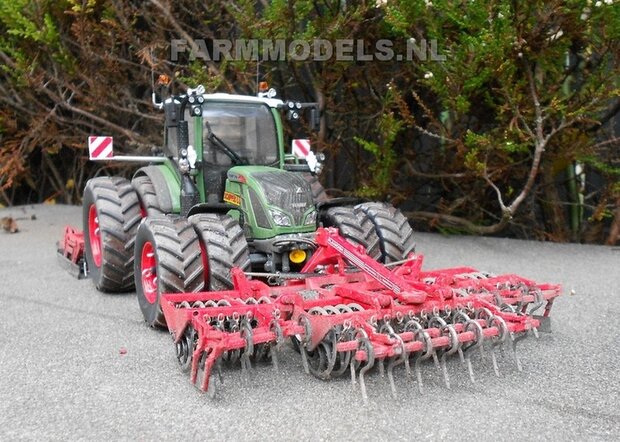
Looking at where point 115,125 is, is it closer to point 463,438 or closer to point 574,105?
point 574,105

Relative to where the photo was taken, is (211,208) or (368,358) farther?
(211,208)

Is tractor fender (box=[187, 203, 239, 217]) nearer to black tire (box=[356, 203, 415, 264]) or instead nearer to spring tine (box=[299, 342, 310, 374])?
black tire (box=[356, 203, 415, 264])

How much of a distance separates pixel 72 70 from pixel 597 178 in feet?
25.8

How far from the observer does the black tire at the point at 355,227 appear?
5438 mm

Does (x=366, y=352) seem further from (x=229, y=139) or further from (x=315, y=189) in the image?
(x=315, y=189)

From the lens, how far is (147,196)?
615cm

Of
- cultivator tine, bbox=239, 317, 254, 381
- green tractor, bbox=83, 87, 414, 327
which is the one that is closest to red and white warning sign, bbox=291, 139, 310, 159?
green tractor, bbox=83, 87, 414, 327

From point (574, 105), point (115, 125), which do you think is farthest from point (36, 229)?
point (574, 105)

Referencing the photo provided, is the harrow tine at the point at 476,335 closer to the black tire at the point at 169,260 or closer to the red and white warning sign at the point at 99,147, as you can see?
the black tire at the point at 169,260

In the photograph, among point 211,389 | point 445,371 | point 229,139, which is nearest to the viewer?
point 211,389

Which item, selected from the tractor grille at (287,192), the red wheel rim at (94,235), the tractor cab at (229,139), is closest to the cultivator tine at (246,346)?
the tractor grille at (287,192)

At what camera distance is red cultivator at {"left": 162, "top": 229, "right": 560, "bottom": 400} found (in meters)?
3.72

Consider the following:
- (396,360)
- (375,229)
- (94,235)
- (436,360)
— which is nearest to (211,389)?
(396,360)

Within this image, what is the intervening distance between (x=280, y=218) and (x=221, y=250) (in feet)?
1.94
